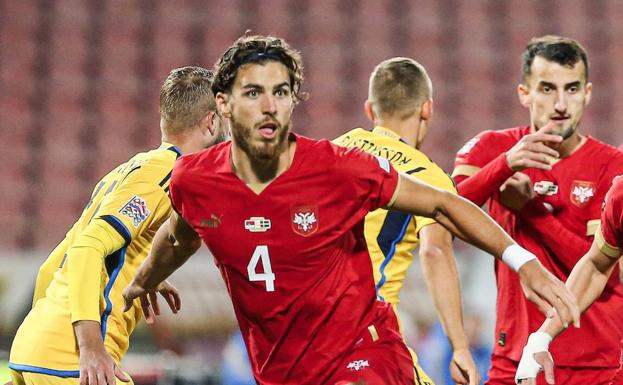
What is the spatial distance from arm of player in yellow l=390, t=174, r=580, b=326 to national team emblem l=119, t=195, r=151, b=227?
1.07 m

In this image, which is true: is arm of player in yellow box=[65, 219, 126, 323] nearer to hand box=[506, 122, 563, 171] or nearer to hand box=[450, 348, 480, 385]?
hand box=[450, 348, 480, 385]

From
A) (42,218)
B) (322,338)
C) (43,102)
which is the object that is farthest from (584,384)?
(43,102)

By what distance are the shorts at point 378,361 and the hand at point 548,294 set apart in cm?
65

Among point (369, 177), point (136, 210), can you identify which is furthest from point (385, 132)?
point (136, 210)

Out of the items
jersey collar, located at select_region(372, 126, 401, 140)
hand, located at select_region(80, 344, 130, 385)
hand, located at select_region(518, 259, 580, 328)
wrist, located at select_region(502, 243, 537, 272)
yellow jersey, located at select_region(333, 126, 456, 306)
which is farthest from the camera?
jersey collar, located at select_region(372, 126, 401, 140)

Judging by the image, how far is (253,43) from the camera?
3.80 meters

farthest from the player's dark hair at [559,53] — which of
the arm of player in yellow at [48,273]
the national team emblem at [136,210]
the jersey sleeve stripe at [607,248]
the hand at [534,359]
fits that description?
the arm of player in yellow at [48,273]

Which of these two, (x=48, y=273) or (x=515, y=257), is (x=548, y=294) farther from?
(x=48, y=273)

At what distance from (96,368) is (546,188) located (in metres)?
2.44

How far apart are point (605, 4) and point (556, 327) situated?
10.6m

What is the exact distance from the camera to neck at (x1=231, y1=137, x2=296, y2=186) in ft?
12.2

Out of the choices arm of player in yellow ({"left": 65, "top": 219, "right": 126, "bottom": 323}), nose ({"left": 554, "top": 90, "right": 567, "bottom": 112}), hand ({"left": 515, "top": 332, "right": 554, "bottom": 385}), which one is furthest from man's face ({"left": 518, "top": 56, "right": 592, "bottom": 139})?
arm of player in yellow ({"left": 65, "top": 219, "right": 126, "bottom": 323})

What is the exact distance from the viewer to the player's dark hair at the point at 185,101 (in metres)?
4.66

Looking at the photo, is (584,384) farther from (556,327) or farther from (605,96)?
(605,96)
